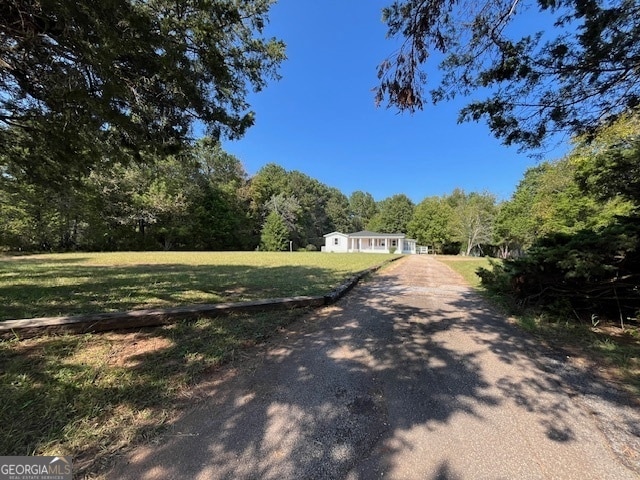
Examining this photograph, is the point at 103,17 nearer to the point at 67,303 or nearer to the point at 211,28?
the point at 211,28

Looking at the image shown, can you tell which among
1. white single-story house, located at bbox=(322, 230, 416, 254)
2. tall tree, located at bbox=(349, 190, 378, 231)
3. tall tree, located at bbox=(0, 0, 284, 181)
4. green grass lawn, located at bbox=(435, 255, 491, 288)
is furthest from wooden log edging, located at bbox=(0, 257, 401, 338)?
tall tree, located at bbox=(349, 190, 378, 231)

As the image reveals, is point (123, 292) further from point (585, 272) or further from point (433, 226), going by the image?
point (433, 226)

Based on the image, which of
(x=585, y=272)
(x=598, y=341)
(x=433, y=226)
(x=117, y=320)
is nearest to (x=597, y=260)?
(x=585, y=272)

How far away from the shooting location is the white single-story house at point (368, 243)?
1621 inches

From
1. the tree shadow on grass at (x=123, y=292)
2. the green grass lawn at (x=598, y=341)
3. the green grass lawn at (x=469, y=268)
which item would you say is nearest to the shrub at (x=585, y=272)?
the green grass lawn at (x=598, y=341)

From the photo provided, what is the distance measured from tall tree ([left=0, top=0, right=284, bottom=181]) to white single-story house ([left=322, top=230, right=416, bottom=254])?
119 ft

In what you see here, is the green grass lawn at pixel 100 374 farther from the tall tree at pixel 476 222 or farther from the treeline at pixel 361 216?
the tall tree at pixel 476 222

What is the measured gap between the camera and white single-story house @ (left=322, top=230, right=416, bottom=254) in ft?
135

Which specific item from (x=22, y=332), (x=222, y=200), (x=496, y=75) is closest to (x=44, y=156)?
(x=22, y=332)

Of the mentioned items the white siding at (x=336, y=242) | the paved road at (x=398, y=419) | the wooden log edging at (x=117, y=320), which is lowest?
the paved road at (x=398, y=419)

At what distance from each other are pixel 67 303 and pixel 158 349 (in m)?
2.99

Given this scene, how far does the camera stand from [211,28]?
158 inches

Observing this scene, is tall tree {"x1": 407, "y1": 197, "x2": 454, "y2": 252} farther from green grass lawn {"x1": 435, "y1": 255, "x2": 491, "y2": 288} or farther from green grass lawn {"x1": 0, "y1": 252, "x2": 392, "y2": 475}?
green grass lawn {"x1": 0, "y1": 252, "x2": 392, "y2": 475}

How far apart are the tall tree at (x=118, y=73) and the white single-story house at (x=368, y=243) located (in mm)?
36188
